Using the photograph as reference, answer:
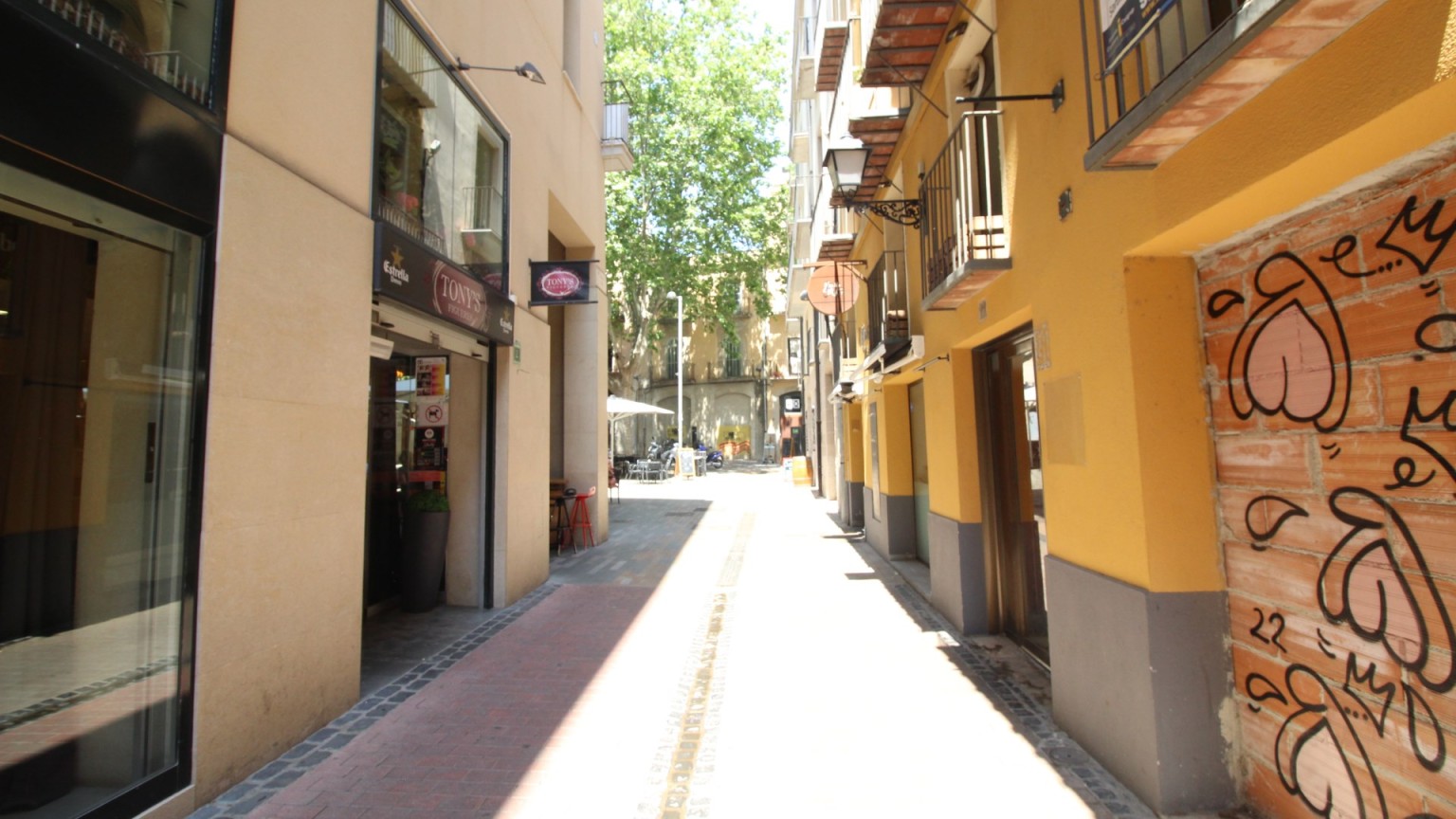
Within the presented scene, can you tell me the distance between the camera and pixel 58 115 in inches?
109

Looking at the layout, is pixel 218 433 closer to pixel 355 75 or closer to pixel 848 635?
pixel 355 75

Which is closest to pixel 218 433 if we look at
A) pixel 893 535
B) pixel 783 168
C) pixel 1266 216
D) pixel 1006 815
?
pixel 1006 815

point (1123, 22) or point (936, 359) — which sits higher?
point (1123, 22)

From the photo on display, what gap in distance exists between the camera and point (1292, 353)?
2834mm

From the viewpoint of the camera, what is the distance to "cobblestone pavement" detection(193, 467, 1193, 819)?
340 cm

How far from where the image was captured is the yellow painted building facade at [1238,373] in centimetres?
223

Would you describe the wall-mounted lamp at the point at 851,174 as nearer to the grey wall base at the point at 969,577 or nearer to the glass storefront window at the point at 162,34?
the grey wall base at the point at 969,577

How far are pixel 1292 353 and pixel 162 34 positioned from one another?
Answer: 5.47m

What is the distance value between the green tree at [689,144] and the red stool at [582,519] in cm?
Answer: 1702

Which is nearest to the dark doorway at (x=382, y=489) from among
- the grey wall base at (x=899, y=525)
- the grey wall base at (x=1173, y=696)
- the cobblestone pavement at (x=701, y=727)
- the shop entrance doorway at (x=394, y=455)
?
the shop entrance doorway at (x=394, y=455)

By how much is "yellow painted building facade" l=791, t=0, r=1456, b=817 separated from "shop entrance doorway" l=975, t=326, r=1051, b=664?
22 cm

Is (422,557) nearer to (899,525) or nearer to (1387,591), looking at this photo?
(899,525)

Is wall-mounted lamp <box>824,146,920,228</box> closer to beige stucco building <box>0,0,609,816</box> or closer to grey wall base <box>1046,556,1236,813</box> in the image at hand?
beige stucco building <box>0,0,609,816</box>

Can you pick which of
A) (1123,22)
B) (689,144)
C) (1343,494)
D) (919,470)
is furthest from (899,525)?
(689,144)
